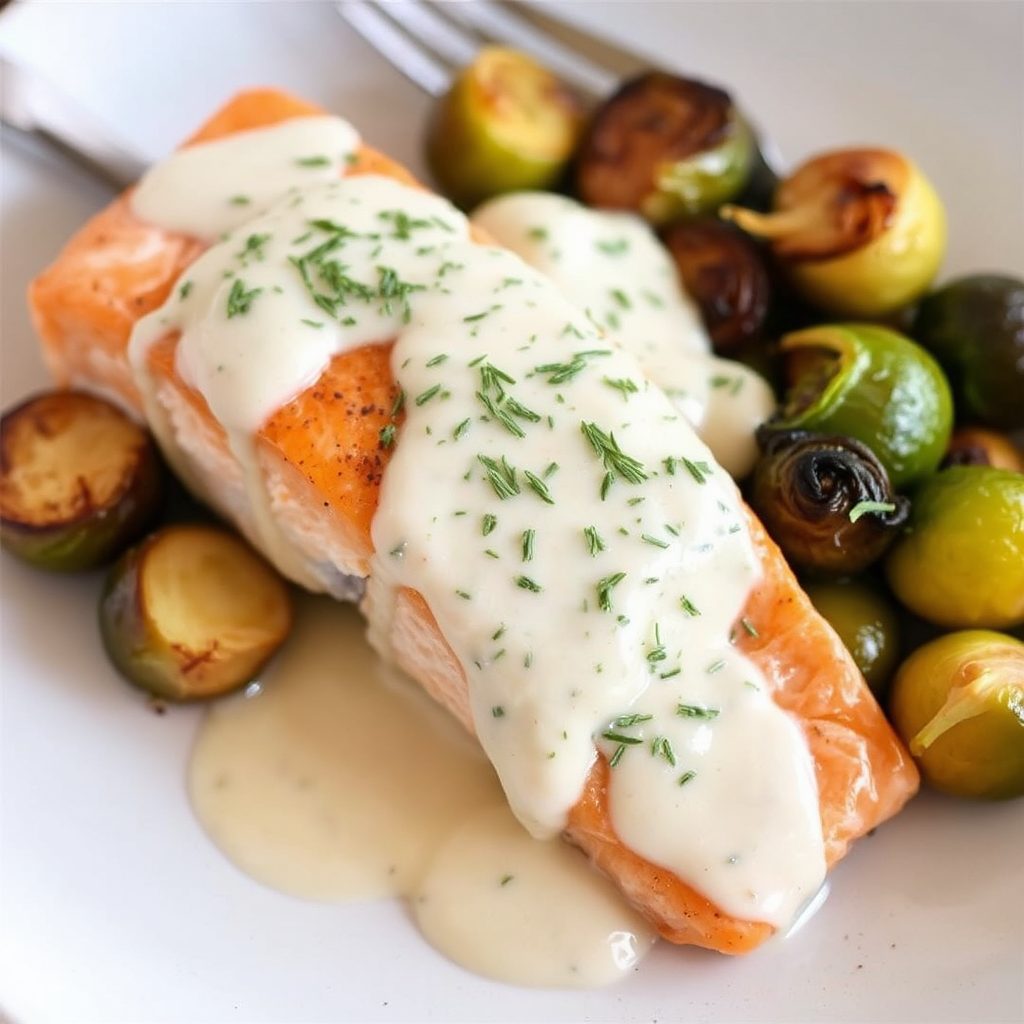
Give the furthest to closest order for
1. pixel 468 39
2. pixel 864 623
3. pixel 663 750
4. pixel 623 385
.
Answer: pixel 468 39, pixel 864 623, pixel 623 385, pixel 663 750

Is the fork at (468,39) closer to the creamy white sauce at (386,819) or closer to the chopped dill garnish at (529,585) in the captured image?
the creamy white sauce at (386,819)

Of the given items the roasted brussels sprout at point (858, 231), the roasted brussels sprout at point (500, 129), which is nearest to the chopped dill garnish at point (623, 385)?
the roasted brussels sprout at point (858, 231)

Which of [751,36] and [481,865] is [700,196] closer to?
[751,36]

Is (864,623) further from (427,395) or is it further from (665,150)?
(665,150)

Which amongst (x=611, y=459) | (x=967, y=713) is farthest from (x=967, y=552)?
(x=611, y=459)

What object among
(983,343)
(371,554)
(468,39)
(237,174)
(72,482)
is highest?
(983,343)

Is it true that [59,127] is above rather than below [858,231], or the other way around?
below

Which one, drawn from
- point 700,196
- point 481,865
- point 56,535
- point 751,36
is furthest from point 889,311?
point 56,535
